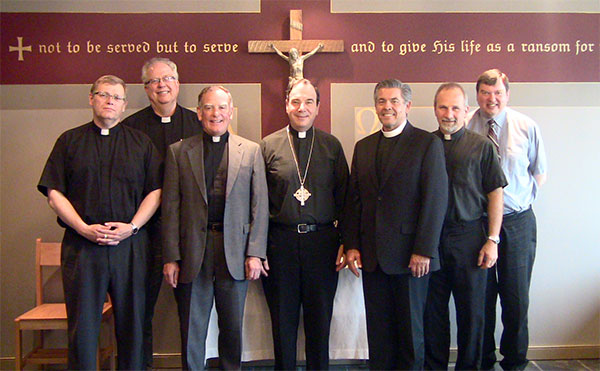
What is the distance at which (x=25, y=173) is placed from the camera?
11.4 ft

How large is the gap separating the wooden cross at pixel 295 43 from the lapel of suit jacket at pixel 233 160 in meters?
1.00

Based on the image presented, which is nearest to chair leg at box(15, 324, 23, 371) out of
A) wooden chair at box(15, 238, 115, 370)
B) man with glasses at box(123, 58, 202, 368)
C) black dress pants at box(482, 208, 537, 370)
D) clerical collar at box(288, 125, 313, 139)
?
wooden chair at box(15, 238, 115, 370)

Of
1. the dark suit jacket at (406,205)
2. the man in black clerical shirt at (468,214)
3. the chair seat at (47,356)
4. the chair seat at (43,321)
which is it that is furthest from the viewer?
the chair seat at (47,356)

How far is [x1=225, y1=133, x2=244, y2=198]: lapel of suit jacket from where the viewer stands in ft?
8.64

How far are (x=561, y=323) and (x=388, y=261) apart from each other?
1.85 m

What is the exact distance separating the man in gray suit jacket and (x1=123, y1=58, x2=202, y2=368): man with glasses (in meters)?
0.44

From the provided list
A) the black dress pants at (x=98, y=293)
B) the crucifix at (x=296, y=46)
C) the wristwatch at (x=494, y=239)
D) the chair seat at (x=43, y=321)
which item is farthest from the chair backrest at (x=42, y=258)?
the wristwatch at (x=494, y=239)

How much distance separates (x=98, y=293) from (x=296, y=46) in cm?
200

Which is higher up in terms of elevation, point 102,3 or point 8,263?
point 102,3

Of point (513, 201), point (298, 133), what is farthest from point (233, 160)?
point (513, 201)

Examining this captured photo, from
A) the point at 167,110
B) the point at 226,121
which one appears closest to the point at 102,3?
the point at 167,110

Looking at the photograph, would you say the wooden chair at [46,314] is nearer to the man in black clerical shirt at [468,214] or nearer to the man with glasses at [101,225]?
the man with glasses at [101,225]

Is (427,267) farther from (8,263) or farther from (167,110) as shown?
(8,263)

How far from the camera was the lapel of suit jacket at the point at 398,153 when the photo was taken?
265 centimetres
